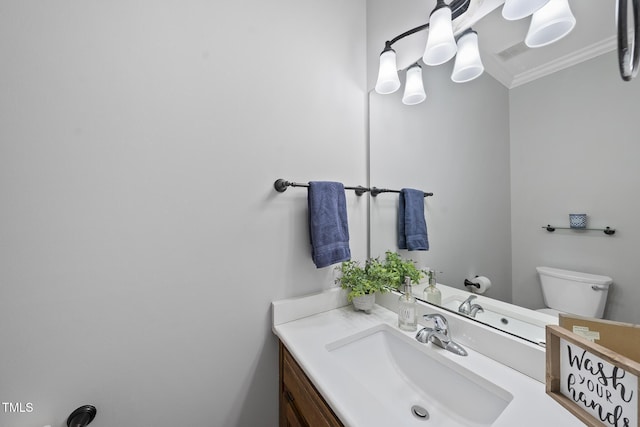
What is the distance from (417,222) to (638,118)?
692 mm

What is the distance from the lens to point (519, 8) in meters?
0.73

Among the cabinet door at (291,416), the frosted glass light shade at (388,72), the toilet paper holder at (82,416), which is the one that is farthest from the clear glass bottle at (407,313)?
the toilet paper holder at (82,416)

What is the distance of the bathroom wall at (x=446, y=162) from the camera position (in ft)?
2.75

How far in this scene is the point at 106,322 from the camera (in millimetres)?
763

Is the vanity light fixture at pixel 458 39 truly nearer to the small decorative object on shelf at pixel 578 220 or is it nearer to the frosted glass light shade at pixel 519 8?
the frosted glass light shade at pixel 519 8

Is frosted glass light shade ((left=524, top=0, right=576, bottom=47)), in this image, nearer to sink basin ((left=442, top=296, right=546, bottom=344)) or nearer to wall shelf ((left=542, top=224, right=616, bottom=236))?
wall shelf ((left=542, top=224, right=616, bottom=236))

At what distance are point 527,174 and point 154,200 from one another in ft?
3.99

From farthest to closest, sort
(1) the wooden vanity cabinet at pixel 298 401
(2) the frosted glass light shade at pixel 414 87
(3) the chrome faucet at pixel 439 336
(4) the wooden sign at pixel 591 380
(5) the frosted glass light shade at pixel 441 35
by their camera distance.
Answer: (2) the frosted glass light shade at pixel 414 87 → (5) the frosted glass light shade at pixel 441 35 → (3) the chrome faucet at pixel 439 336 → (1) the wooden vanity cabinet at pixel 298 401 → (4) the wooden sign at pixel 591 380

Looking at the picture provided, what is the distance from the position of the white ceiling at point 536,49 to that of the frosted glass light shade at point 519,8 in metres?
0.02

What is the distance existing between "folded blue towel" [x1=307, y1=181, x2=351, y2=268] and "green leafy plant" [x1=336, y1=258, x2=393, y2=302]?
11 cm

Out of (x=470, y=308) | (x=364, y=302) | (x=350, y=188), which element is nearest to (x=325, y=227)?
(x=350, y=188)

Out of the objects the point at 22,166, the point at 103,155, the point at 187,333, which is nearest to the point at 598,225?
the point at 187,333

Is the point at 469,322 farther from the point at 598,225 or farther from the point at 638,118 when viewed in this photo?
the point at 638,118

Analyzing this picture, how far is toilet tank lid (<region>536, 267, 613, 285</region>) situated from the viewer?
623 millimetres
